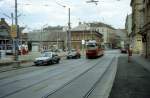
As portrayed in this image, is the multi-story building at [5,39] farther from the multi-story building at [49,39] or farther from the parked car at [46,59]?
the parked car at [46,59]

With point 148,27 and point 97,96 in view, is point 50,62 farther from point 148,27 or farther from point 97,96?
point 97,96

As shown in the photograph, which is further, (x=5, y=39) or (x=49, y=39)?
(x=49, y=39)

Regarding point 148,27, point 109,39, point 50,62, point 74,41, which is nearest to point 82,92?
point 50,62

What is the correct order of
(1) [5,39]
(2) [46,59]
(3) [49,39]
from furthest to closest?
1. (3) [49,39]
2. (1) [5,39]
3. (2) [46,59]

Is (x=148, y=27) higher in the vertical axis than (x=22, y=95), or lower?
higher

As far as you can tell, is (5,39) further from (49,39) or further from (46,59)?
(46,59)

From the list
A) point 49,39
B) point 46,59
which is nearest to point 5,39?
point 49,39

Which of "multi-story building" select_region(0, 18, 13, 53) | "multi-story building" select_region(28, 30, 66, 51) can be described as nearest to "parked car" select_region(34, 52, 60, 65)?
"multi-story building" select_region(0, 18, 13, 53)

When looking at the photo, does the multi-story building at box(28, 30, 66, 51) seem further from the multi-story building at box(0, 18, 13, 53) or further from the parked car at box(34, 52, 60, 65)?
the parked car at box(34, 52, 60, 65)

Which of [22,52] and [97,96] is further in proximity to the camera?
[22,52]

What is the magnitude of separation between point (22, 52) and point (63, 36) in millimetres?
68926

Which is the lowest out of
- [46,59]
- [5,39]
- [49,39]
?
[46,59]

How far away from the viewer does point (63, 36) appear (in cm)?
14425

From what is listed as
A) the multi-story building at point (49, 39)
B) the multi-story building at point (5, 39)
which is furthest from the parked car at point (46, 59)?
the multi-story building at point (49, 39)
